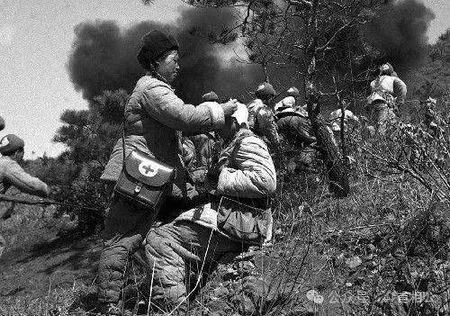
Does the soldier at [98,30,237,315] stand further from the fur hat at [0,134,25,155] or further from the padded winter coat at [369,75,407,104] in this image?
the padded winter coat at [369,75,407,104]

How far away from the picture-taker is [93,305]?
10.7ft

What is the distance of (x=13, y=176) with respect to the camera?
14.8 feet

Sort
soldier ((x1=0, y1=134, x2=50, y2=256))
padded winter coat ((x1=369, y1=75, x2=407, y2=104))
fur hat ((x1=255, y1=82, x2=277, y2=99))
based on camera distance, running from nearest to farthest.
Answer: soldier ((x1=0, y1=134, x2=50, y2=256)) < fur hat ((x1=255, y1=82, x2=277, y2=99)) < padded winter coat ((x1=369, y1=75, x2=407, y2=104))

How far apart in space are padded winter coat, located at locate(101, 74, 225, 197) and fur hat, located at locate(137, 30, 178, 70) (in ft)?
0.36

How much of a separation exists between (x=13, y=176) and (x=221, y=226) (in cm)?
250

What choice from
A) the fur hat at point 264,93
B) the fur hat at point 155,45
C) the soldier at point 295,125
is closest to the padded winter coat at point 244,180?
the fur hat at point 155,45

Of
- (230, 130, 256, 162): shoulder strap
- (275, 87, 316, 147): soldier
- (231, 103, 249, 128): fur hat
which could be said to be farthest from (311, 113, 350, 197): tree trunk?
(230, 130, 256, 162): shoulder strap

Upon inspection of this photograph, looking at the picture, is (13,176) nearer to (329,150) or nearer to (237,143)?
(237,143)

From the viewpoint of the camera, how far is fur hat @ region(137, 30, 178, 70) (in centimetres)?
307

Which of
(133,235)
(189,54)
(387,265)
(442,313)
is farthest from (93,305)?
(189,54)

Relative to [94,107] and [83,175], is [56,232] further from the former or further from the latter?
[94,107]

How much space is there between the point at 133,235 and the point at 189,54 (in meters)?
8.86

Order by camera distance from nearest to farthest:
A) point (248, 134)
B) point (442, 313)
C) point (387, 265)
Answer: point (442, 313) < point (387, 265) < point (248, 134)

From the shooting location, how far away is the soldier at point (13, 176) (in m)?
4.50
